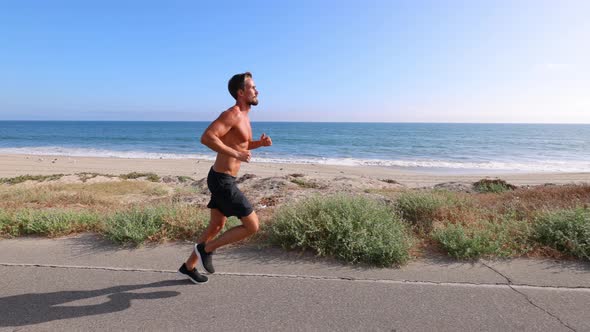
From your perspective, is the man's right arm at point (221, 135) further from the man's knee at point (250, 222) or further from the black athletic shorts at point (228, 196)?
the man's knee at point (250, 222)

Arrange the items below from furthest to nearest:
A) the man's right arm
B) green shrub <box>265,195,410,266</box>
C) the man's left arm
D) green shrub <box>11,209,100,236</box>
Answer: green shrub <box>11,209,100,236</box> → green shrub <box>265,195,410,266</box> → the man's left arm → the man's right arm

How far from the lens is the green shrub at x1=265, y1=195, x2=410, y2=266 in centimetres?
370

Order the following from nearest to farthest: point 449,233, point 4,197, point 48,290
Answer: point 48,290 → point 449,233 → point 4,197

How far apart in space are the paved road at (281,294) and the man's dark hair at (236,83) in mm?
1785

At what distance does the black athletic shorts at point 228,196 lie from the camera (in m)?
3.08

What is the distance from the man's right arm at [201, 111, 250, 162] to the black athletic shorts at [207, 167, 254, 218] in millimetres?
330

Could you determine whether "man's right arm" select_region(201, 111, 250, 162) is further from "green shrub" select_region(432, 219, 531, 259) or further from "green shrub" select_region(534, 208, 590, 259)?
"green shrub" select_region(534, 208, 590, 259)

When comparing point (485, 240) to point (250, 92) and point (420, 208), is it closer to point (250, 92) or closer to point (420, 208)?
point (420, 208)

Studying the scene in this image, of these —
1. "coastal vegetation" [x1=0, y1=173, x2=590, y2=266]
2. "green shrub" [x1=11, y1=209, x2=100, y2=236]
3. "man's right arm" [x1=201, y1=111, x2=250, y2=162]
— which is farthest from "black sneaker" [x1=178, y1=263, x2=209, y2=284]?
"green shrub" [x1=11, y1=209, x2=100, y2=236]

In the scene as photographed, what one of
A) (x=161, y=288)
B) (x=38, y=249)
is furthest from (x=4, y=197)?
(x=161, y=288)

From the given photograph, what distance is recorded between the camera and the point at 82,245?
4223 millimetres

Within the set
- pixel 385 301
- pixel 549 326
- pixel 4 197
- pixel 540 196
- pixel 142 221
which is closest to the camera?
pixel 549 326

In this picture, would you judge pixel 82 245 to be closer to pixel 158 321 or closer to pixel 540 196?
pixel 158 321

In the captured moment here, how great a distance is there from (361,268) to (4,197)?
7830 mm
